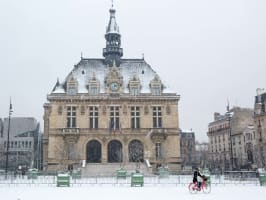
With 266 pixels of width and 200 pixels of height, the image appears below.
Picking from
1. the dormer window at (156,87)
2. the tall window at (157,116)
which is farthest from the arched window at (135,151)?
the dormer window at (156,87)

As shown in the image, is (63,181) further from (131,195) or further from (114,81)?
(114,81)

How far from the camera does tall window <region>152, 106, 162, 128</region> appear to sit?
2393 inches

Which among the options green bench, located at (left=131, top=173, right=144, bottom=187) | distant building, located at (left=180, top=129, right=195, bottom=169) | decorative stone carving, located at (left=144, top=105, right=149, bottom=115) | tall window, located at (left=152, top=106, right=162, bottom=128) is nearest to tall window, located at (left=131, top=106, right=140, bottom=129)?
decorative stone carving, located at (left=144, top=105, right=149, bottom=115)

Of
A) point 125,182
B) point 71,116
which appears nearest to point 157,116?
point 71,116

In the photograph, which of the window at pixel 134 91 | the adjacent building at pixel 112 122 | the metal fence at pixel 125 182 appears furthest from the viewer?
the window at pixel 134 91

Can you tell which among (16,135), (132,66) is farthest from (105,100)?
(16,135)

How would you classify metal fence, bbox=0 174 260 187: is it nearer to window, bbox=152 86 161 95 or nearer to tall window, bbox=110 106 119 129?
tall window, bbox=110 106 119 129

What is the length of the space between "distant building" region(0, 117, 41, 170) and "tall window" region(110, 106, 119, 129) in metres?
44.4

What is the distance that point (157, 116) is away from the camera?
60938 mm

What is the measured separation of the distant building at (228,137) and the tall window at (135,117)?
1243 inches

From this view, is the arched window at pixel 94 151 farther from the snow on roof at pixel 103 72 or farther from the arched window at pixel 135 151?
the snow on roof at pixel 103 72

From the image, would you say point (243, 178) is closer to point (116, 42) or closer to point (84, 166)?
point (84, 166)

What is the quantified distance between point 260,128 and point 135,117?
2419 cm

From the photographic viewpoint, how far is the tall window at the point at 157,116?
6078 cm
